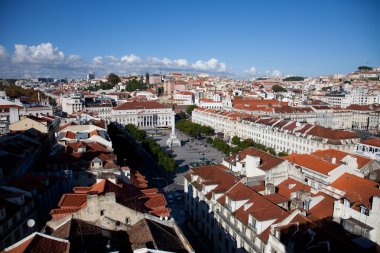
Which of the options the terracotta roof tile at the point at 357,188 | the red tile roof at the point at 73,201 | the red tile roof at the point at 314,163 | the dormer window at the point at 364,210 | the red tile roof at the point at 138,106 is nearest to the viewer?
the red tile roof at the point at 73,201

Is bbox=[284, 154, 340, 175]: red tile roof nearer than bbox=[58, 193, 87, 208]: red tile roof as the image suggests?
No

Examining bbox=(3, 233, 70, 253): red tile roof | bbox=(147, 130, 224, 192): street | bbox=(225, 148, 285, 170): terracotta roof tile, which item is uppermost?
bbox=(3, 233, 70, 253): red tile roof

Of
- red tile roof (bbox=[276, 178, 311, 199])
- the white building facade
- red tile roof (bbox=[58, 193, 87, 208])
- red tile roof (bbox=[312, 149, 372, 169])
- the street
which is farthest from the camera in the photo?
the white building facade

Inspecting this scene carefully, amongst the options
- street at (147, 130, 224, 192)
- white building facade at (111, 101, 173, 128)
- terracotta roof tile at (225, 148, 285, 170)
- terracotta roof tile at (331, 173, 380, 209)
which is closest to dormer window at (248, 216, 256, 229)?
terracotta roof tile at (331, 173, 380, 209)

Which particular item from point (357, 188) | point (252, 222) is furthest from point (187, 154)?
point (252, 222)

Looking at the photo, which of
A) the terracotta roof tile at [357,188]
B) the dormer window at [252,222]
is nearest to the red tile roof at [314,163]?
the terracotta roof tile at [357,188]

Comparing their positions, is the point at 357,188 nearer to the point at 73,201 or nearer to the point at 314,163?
the point at 314,163

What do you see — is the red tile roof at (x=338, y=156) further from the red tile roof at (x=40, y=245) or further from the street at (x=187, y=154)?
the red tile roof at (x=40, y=245)

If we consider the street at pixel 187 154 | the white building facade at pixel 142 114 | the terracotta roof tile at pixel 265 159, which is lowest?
the street at pixel 187 154

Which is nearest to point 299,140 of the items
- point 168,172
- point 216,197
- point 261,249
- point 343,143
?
point 343,143

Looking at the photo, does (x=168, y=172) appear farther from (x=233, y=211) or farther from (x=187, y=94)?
(x=187, y=94)

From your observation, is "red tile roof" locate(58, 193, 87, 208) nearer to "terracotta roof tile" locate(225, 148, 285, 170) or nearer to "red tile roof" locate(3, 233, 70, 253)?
"red tile roof" locate(3, 233, 70, 253)

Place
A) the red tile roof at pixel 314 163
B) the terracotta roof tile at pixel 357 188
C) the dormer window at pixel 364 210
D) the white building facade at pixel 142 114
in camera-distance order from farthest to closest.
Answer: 1. the white building facade at pixel 142 114
2. the red tile roof at pixel 314 163
3. the terracotta roof tile at pixel 357 188
4. the dormer window at pixel 364 210

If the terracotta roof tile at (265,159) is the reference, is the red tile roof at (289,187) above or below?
below
